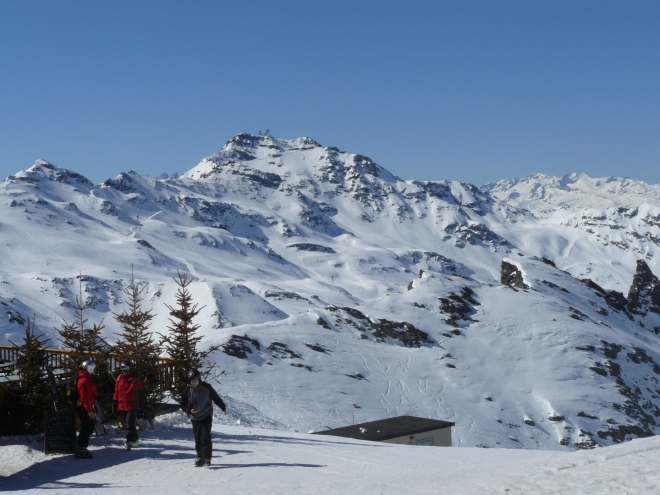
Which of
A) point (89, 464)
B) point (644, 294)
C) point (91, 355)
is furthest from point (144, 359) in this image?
point (644, 294)

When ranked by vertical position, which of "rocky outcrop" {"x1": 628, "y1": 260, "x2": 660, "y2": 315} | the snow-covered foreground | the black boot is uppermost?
"rocky outcrop" {"x1": 628, "y1": 260, "x2": 660, "y2": 315}

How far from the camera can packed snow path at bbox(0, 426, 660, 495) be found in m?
10.2

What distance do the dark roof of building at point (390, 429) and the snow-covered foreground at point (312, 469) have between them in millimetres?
9861

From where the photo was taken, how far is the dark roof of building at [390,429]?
89.5 ft

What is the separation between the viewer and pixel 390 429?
2870 cm

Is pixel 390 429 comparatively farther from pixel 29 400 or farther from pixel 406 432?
pixel 29 400

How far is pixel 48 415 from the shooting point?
14.8 m

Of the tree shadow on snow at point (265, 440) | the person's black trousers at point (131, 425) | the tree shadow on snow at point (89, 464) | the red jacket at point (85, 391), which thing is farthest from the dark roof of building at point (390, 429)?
the red jacket at point (85, 391)

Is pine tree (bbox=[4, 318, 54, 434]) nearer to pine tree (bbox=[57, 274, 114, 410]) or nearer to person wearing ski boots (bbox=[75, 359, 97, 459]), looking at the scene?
pine tree (bbox=[57, 274, 114, 410])

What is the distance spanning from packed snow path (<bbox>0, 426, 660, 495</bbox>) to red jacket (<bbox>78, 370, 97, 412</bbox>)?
110 cm

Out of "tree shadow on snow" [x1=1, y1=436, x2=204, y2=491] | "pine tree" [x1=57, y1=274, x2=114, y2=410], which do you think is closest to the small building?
"pine tree" [x1=57, y1=274, x2=114, y2=410]

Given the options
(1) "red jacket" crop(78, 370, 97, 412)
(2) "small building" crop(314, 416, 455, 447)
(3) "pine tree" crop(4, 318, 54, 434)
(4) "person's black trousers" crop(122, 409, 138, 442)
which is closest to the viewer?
(1) "red jacket" crop(78, 370, 97, 412)

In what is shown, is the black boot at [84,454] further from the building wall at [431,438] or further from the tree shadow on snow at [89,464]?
the building wall at [431,438]

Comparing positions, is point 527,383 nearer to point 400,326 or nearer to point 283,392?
point 400,326
